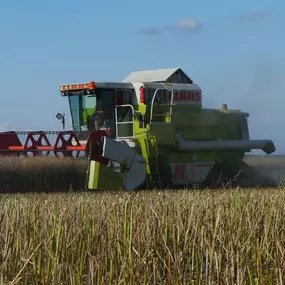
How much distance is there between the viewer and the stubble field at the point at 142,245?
170 inches

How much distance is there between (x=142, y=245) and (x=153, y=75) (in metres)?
13.4

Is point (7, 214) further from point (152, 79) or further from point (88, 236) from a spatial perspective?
point (152, 79)

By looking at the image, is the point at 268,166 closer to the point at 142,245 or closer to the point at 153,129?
the point at 153,129

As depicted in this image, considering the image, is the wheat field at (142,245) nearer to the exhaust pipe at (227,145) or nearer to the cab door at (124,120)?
the cab door at (124,120)

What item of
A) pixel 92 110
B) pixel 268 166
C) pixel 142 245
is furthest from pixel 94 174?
pixel 142 245

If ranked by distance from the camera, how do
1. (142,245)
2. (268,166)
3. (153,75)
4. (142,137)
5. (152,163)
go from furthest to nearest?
1. (268,166)
2. (153,75)
3. (152,163)
4. (142,137)
5. (142,245)

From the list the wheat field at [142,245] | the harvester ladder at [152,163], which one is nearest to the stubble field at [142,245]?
the wheat field at [142,245]

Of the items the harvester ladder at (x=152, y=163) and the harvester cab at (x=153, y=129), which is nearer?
the harvester cab at (x=153, y=129)

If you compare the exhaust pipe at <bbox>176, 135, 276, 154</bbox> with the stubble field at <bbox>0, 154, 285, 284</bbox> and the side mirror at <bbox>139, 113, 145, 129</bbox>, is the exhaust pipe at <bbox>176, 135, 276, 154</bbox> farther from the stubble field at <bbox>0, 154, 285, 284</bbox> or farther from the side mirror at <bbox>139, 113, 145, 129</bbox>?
the stubble field at <bbox>0, 154, 285, 284</bbox>

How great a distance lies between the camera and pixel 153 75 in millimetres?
18203

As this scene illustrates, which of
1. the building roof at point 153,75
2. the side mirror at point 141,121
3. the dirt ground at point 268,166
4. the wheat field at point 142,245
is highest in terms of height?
the building roof at point 153,75

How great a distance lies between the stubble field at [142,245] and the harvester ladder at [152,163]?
32.0ft

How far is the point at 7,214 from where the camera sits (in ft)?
18.8

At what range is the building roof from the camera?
17922mm
